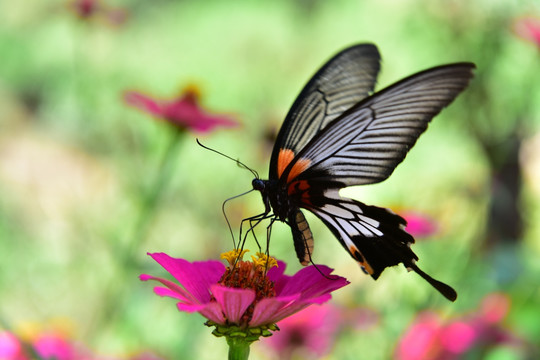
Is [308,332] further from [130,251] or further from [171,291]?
[171,291]

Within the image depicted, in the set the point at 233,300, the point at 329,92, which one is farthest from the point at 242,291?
the point at 329,92

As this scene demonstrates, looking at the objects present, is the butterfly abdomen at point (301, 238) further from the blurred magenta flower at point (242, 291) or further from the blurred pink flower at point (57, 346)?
the blurred pink flower at point (57, 346)

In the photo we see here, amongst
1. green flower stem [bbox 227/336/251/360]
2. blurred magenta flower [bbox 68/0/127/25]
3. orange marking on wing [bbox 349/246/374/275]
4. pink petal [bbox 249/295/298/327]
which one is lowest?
green flower stem [bbox 227/336/251/360]

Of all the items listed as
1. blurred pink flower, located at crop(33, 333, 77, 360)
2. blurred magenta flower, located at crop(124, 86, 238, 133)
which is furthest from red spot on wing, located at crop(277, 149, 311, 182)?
blurred magenta flower, located at crop(124, 86, 238, 133)

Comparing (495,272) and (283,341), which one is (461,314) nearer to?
(495,272)

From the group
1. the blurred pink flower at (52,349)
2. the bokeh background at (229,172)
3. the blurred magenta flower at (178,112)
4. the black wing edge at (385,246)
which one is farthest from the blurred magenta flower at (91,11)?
the black wing edge at (385,246)

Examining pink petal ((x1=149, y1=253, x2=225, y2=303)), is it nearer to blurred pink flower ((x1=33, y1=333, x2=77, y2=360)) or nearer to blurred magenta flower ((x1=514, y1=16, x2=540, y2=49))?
blurred pink flower ((x1=33, y1=333, x2=77, y2=360))
